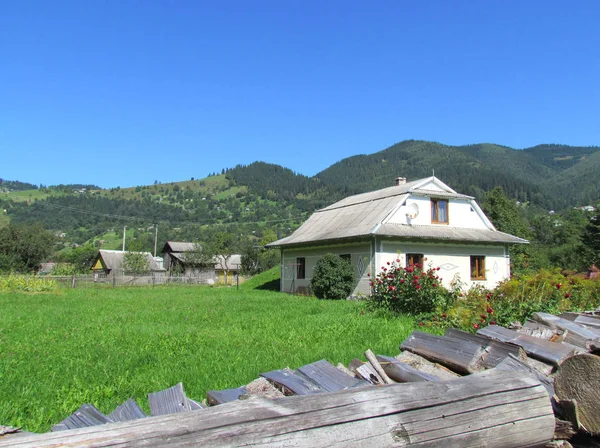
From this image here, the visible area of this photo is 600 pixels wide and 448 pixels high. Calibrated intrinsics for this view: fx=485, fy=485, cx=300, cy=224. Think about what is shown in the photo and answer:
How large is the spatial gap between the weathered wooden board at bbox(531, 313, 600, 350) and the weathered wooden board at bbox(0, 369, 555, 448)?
1828 mm

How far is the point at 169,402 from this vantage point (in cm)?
322

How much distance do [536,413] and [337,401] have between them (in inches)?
51.7

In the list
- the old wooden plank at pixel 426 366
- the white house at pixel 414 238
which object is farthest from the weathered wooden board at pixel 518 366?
the white house at pixel 414 238

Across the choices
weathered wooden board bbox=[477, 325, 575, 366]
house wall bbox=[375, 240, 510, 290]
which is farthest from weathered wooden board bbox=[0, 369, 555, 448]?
house wall bbox=[375, 240, 510, 290]

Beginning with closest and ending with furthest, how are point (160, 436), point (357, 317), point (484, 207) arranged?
point (160, 436) < point (357, 317) < point (484, 207)

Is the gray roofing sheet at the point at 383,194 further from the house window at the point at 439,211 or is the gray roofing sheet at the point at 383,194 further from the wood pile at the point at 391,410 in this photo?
the wood pile at the point at 391,410

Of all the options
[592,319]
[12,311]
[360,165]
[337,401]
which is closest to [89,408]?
[337,401]

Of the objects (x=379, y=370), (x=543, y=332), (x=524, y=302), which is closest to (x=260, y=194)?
(x=524, y=302)

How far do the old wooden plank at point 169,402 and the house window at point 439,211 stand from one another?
22404mm

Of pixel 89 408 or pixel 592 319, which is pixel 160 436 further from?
pixel 592 319

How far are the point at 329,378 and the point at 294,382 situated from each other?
10.0 inches

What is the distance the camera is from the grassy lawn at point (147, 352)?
5293 millimetres

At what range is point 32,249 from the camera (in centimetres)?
5559

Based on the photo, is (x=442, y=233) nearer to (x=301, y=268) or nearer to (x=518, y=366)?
(x=301, y=268)
